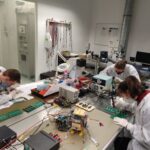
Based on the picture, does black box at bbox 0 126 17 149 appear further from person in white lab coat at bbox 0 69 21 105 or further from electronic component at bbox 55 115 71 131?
person in white lab coat at bbox 0 69 21 105

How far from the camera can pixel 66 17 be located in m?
4.45

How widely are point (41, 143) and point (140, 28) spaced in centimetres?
439

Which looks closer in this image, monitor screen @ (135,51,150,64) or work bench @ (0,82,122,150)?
work bench @ (0,82,122,150)

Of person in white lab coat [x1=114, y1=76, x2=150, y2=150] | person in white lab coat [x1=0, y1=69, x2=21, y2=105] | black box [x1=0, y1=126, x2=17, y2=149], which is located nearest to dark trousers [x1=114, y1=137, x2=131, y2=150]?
person in white lab coat [x1=114, y1=76, x2=150, y2=150]

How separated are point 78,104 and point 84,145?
2.12 feet

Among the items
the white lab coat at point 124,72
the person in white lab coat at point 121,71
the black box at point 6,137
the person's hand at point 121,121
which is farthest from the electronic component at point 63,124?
the white lab coat at point 124,72

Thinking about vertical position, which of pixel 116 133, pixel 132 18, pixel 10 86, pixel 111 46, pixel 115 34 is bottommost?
pixel 116 133

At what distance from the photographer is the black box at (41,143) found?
3.32 ft

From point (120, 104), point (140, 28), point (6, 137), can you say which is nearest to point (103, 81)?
point (120, 104)

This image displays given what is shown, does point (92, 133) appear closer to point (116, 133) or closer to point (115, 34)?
point (116, 133)

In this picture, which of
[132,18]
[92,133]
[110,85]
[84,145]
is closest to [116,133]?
[92,133]

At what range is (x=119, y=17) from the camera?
15.6 ft

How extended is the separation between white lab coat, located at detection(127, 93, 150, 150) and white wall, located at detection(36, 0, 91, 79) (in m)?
3.13

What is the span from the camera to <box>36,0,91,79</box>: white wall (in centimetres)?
381
